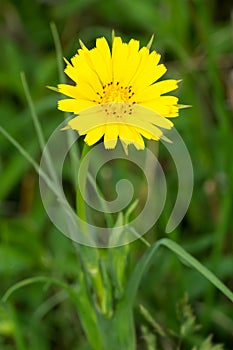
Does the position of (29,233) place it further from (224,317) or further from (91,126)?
(91,126)

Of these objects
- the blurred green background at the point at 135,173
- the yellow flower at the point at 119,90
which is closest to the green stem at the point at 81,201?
the yellow flower at the point at 119,90

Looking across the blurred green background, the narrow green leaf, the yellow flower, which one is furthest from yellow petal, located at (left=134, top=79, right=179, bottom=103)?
the blurred green background

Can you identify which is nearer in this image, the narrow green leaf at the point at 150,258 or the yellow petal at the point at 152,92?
the yellow petal at the point at 152,92

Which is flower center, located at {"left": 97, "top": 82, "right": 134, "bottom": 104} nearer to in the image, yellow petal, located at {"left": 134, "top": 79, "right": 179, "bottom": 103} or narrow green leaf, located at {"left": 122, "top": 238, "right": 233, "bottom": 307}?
yellow petal, located at {"left": 134, "top": 79, "right": 179, "bottom": 103}

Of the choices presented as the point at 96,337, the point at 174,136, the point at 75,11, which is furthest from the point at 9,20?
the point at 96,337

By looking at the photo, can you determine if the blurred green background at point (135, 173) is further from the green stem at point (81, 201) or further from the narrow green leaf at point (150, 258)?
the green stem at point (81, 201)

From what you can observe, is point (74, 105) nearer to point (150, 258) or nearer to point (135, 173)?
point (150, 258)

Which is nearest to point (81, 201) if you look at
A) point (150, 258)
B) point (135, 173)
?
point (150, 258)
